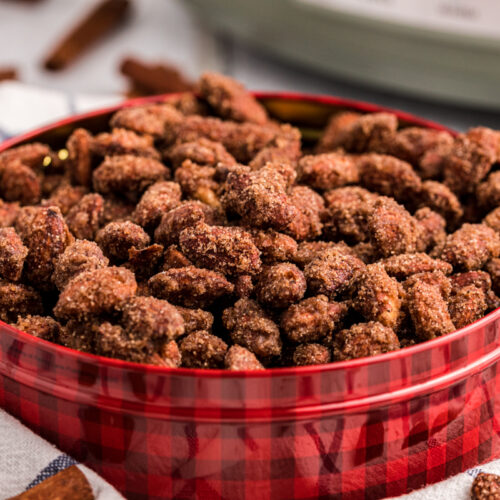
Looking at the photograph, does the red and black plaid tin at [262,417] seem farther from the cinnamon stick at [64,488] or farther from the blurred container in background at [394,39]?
the blurred container in background at [394,39]

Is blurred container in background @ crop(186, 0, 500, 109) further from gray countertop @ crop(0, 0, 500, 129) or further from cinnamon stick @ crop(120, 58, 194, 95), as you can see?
cinnamon stick @ crop(120, 58, 194, 95)

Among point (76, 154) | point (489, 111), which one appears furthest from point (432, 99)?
point (76, 154)

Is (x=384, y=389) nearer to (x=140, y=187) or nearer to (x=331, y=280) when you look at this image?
(x=331, y=280)

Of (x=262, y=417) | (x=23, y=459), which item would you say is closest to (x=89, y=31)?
(x=23, y=459)

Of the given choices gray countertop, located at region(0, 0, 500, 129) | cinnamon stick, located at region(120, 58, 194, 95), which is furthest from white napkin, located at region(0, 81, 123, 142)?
gray countertop, located at region(0, 0, 500, 129)

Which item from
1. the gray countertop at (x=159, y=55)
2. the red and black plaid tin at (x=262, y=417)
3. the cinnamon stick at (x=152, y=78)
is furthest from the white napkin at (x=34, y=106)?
the red and black plaid tin at (x=262, y=417)

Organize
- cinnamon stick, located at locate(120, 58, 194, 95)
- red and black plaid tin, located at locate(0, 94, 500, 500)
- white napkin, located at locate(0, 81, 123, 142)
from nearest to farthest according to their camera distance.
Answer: red and black plaid tin, located at locate(0, 94, 500, 500) → white napkin, located at locate(0, 81, 123, 142) → cinnamon stick, located at locate(120, 58, 194, 95)
